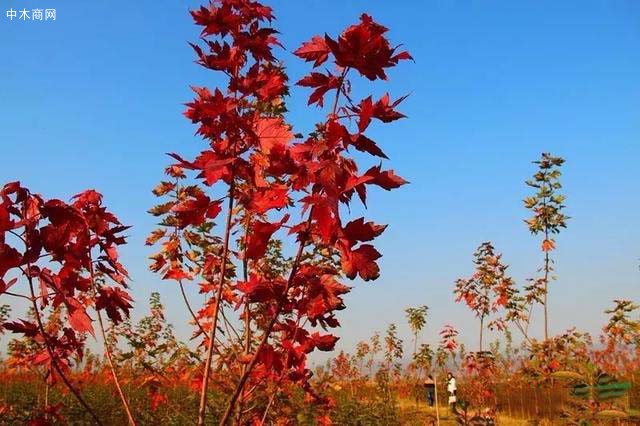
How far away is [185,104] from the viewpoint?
2.21 meters

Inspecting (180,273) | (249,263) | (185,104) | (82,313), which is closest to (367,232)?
(185,104)

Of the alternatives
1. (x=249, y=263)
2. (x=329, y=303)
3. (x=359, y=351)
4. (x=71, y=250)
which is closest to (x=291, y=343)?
(x=329, y=303)

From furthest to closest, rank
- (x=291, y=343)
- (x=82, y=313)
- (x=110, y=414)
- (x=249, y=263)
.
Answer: (x=110, y=414) < (x=249, y=263) < (x=291, y=343) < (x=82, y=313)

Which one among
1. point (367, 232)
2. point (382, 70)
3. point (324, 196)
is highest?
point (382, 70)

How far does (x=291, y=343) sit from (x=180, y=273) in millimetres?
1190

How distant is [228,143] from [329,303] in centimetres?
84

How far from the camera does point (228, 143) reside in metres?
2.24

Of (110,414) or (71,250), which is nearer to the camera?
(71,250)

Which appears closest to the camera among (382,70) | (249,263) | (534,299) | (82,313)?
(382,70)

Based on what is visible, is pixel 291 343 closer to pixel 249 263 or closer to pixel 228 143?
pixel 228 143

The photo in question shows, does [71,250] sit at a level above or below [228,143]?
below

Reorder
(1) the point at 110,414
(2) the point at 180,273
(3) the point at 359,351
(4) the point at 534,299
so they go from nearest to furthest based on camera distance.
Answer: (2) the point at 180,273 < (1) the point at 110,414 < (4) the point at 534,299 < (3) the point at 359,351

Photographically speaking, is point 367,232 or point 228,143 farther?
point 228,143

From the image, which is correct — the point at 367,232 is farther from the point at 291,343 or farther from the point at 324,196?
the point at 291,343
